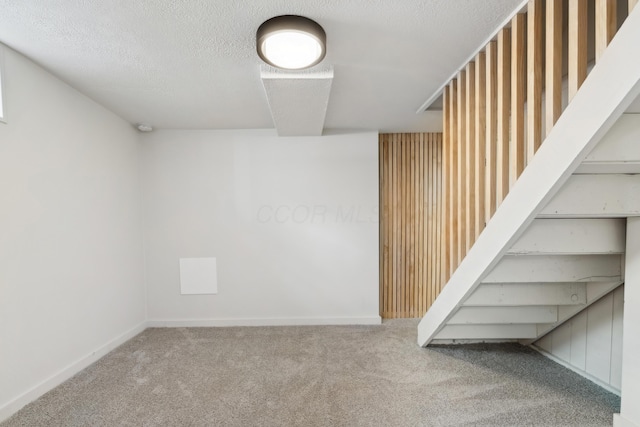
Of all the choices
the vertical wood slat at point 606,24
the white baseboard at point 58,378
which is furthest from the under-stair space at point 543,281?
the white baseboard at point 58,378

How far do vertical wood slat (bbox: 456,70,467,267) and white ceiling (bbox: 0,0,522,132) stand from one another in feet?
0.52

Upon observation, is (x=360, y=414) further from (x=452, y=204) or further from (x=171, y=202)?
(x=171, y=202)

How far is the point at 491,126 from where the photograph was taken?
1865 mm

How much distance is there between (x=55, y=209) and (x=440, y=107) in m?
3.39

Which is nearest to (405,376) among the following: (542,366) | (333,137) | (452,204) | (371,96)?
(542,366)

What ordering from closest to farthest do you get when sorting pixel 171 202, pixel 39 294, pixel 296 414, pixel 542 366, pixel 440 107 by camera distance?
pixel 296 414 < pixel 39 294 < pixel 542 366 < pixel 440 107 < pixel 171 202

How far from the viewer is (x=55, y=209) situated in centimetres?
225

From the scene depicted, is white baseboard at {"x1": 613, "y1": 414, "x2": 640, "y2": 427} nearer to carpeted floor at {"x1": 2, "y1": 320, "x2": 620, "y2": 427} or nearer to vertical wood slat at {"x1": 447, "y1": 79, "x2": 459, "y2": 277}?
carpeted floor at {"x1": 2, "y1": 320, "x2": 620, "y2": 427}

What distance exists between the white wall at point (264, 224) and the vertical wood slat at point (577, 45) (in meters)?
2.28

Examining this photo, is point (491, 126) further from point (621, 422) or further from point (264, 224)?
point (264, 224)

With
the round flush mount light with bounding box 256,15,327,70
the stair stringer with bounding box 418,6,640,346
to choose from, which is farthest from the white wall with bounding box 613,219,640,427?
the round flush mount light with bounding box 256,15,327,70

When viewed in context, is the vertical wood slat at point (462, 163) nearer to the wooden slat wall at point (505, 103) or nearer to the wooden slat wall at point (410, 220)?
the wooden slat wall at point (505, 103)

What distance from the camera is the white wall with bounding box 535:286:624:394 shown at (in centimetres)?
207

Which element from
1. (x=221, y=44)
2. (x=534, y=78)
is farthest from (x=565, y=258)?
(x=221, y=44)
